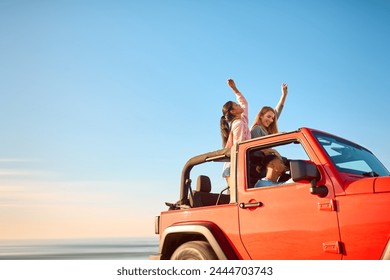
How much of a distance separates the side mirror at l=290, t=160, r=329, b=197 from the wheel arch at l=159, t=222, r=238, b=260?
3.75 ft

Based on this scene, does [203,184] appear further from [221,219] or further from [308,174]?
[308,174]

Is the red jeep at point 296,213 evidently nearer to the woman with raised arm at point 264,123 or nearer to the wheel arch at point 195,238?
the wheel arch at point 195,238

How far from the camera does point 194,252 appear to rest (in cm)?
424

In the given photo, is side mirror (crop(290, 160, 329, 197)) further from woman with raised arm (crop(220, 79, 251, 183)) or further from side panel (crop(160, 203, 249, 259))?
woman with raised arm (crop(220, 79, 251, 183))

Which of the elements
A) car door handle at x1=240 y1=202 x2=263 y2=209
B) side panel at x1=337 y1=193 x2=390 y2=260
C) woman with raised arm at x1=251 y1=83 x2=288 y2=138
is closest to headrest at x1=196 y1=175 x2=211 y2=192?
woman with raised arm at x1=251 y1=83 x2=288 y2=138

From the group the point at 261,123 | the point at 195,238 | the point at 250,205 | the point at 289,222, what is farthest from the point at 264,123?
the point at 289,222

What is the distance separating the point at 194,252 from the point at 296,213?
4.47ft

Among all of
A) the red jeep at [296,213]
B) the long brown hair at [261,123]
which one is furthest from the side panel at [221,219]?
the long brown hair at [261,123]

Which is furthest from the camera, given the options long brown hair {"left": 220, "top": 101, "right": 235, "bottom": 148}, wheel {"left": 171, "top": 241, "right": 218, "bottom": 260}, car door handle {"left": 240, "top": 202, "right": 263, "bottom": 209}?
long brown hair {"left": 220, "top": 101, "right": 235, "bottom": 148}

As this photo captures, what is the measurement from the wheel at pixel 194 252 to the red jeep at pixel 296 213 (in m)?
0.01

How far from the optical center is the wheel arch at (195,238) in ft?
12.8

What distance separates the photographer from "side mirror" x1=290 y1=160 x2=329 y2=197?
3.19 metres

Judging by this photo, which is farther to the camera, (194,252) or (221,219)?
(194,252)
